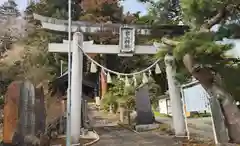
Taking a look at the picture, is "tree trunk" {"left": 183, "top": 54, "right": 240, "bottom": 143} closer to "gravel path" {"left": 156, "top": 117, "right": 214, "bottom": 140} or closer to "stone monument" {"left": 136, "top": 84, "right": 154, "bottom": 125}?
"gravel path" {"left": 156, "top": 117, "right": 214, "bottom": 140}

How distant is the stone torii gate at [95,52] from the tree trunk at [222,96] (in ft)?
8.55

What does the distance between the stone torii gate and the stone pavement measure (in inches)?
45.4

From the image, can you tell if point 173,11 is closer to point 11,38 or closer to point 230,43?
point 230,43

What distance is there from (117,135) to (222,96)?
308 inches

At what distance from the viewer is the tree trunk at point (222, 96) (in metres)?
7.72

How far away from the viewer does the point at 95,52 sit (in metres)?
11.9

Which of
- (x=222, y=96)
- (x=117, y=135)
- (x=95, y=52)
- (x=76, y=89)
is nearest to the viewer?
(x=222, y=96)

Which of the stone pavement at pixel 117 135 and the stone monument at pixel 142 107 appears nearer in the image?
the stone pavement at pixel 117 135

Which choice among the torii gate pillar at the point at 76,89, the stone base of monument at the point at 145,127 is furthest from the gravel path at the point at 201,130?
the torii gate pillar at the point at 76,89

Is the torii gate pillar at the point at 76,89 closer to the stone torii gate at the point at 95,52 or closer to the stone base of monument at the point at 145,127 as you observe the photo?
the stone torii gate at the point at 95,52

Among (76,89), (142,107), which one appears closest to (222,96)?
(76,89)

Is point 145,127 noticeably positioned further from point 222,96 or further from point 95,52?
point 222,96

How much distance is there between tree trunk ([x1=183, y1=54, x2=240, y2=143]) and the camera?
25.3ft

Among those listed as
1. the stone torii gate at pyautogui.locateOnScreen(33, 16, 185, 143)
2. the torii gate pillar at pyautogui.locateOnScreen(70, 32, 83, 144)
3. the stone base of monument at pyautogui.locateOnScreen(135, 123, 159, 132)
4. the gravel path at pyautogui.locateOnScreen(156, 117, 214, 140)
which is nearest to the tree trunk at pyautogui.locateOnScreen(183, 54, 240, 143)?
the stone torii gate at pyautogui.locateOnScreen(33, 16, 185, 143)
